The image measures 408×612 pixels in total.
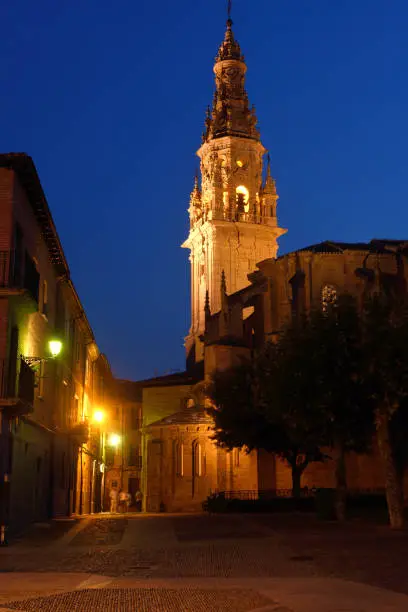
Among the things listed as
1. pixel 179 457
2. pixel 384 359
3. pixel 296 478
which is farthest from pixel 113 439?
pixel 384 359

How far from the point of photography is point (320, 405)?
26344 mm

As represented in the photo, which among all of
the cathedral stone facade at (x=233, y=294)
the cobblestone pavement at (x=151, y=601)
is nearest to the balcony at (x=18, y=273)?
the cobblestone pavement at (x=151, y=601)

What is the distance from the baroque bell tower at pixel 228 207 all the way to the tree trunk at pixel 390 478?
169ft

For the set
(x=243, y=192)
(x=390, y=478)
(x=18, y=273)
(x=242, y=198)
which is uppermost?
(x=243, y=192)

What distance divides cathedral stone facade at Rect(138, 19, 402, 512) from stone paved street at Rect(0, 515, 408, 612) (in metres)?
22.1

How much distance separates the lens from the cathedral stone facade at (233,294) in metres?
54.8

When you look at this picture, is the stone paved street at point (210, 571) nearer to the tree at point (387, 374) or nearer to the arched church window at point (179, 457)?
the tree at point (387, 374)

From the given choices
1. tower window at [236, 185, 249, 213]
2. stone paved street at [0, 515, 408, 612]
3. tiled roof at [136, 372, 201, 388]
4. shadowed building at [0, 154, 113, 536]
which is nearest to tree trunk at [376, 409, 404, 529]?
stone paved street at [0, 515, 408, 612]

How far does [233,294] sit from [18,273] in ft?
146

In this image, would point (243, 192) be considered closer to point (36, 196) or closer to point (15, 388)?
point (36, 196)

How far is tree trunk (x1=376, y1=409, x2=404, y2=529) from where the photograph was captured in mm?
24922

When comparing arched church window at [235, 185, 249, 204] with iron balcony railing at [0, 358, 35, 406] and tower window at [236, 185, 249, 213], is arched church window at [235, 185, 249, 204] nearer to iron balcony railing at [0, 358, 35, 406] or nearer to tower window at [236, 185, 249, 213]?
tower window at [236, 185, 249, 213]

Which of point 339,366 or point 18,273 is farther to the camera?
point 339,366

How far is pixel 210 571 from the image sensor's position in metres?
14.3
